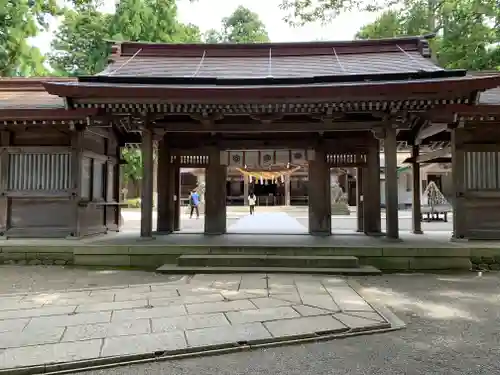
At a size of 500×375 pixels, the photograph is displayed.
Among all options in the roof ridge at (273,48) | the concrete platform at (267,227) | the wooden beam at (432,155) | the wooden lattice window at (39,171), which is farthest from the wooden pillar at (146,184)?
the wooden beam at (432,155)

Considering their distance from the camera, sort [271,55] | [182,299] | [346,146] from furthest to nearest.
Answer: [271,55], [346,146], [182,299]

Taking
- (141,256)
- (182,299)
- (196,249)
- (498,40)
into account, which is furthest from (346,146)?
(498,40)

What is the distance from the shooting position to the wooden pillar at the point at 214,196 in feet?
35.2

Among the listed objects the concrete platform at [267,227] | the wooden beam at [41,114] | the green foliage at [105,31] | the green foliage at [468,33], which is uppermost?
the green foliage at [105,31]

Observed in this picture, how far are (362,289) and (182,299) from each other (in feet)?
9.42

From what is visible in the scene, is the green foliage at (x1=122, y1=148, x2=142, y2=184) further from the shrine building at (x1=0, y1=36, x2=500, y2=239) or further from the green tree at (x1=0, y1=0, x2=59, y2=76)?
the shrine building at (x1=0, y1=36, x2=500, y2=239)

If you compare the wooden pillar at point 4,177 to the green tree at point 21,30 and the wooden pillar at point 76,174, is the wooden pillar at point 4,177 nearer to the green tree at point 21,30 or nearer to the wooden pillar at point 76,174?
the wooden pillar at point 76,174

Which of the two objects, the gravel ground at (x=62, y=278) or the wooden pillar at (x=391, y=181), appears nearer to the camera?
the gravel ground at (x=62, y=278)

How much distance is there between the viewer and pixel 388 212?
863 centimetres


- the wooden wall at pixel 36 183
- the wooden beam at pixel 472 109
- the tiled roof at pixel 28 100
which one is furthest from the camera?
the wooden wall at pixel 36 183

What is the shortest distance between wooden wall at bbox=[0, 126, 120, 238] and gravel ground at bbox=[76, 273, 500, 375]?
678 cm

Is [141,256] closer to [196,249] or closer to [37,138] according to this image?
[196,249]

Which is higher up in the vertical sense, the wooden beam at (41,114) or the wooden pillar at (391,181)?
the wooden beam at (41,114)

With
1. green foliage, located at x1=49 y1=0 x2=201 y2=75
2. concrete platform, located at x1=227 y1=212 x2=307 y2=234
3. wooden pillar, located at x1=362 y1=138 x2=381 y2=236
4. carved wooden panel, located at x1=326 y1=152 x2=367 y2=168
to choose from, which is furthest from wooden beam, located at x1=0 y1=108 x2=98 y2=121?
green foliage, located at x1=49 y1=0 x2=201 y2=75
